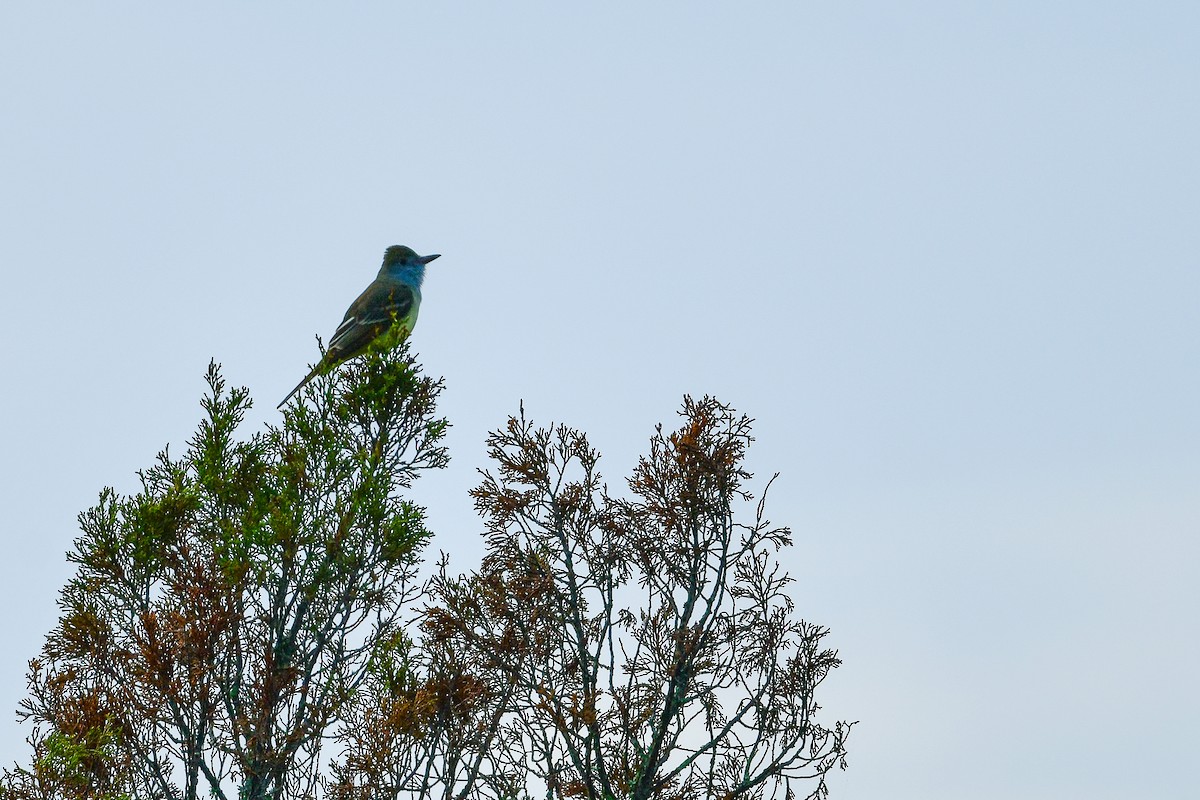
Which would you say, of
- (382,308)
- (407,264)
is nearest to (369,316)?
(382,308)

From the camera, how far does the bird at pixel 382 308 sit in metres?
10.2

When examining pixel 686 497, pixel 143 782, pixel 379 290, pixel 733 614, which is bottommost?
pixel 143 782

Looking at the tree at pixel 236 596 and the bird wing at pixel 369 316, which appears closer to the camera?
the tree at pixel 236 596

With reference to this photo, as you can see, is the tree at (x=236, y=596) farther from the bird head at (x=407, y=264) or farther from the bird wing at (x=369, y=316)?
the bird head at (x=407, y=264)

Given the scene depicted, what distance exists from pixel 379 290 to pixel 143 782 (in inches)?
246

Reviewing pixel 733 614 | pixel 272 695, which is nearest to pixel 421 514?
pixel 272 695

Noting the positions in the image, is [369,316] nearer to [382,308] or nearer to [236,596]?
[382,308]

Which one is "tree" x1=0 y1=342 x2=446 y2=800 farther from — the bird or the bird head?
the bird head

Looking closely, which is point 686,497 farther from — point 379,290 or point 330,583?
point 379,290

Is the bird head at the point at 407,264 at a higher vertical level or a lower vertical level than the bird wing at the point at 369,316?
higher

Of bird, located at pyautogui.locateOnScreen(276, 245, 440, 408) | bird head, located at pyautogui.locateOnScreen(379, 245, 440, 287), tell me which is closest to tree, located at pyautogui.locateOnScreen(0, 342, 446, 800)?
bird, located at pyautogui.locateOnScreen(276, 245, 440, 408)

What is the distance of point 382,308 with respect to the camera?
1220 cm

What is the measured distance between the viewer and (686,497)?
293 inches

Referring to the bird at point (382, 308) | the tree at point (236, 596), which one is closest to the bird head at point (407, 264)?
the bird at point (382, 308)
